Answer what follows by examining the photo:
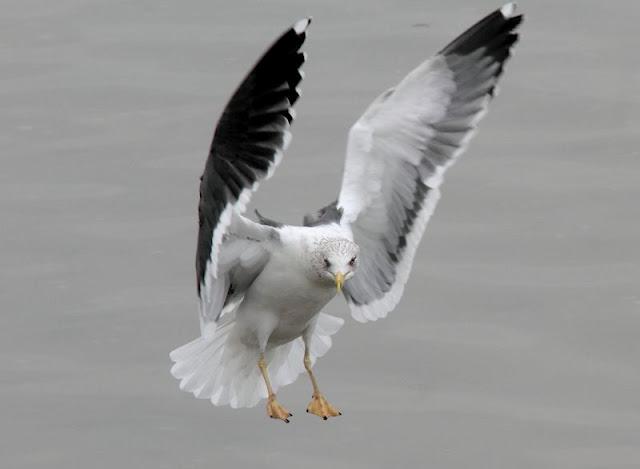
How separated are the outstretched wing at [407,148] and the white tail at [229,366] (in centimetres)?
26

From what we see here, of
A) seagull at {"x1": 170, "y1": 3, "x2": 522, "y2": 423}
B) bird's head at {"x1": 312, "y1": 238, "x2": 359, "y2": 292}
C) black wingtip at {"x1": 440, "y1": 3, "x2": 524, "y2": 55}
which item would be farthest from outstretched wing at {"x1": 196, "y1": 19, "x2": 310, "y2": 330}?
black wingtip at {"x1": 440, "y1": 3, "x2": 524, "y2": 55}

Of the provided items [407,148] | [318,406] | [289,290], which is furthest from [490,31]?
[318,406]

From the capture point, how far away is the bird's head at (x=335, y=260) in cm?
1077

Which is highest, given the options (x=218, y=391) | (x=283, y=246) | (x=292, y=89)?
(x=292, y=89)

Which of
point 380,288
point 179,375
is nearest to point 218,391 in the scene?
point 179,375

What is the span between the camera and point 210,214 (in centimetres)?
1034

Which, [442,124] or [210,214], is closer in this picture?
[210,214]

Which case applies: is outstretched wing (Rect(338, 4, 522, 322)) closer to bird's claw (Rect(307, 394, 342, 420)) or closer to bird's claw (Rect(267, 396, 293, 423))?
bird's claw (Rect(307, 394, 342, 420))

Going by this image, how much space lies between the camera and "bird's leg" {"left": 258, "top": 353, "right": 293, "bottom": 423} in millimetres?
11102

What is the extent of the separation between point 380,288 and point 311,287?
1.03m

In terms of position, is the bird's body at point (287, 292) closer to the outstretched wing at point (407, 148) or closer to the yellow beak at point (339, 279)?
the yellow beak at point (339, 279)

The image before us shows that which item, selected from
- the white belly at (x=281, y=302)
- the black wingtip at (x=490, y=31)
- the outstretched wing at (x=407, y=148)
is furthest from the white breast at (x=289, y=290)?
the black wingtip at (x=490, y=31)

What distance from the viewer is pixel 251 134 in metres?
10.1

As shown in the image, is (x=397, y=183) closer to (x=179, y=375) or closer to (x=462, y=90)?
(x=462, y=90)
